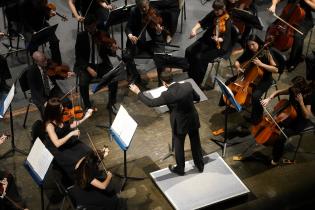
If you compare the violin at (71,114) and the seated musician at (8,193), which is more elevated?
the violin at (71,114)

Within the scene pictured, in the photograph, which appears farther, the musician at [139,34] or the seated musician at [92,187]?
the musician at [139,34]

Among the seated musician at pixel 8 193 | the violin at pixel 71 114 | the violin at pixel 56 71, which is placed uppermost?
the violin at pixel 56 71

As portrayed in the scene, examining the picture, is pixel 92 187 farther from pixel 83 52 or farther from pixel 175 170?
pixel 83 52

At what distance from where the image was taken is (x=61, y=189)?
5863 mm

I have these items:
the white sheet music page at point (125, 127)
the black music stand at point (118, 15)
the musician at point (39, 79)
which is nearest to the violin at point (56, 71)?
the musician at point (39, 79)

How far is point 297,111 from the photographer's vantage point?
6.18m

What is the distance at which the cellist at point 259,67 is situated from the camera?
21.9ft

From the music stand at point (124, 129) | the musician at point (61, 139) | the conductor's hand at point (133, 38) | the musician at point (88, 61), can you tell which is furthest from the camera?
the conductor's hand at point (133, 38)

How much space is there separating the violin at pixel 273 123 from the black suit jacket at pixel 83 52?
214cm

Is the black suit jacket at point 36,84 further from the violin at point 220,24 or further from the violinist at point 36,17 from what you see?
the violin at point 220,24

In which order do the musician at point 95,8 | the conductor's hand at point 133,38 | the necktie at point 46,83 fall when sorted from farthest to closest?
1. the musician at point 95,8
2. the conductor's hand at point 133,38
3. the necktie at point 46,83

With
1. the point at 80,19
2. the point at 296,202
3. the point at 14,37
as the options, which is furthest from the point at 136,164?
the point at 14,37

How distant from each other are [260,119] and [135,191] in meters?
1.85

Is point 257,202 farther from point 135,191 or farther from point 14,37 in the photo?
point 14,37
